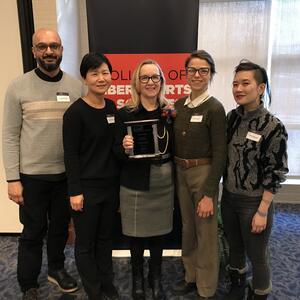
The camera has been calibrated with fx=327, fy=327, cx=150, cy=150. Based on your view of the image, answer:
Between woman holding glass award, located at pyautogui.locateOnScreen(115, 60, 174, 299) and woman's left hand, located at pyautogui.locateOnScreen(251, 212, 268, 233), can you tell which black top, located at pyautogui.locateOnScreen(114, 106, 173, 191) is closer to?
woman holding glass award, located at pyautogui.locateOnScreen(115, 60, 174, 299)

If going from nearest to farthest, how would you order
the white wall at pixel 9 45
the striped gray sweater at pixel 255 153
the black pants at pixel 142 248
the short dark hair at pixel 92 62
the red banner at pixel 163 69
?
the striped gray sweater at pixel 255 153, the short dark hair at pixel 92 62, the black pants at pixel 142 248, the red banner at pixel 163 69, the white wall at pixel 9 45

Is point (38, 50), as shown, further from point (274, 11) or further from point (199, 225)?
point (274, 11)

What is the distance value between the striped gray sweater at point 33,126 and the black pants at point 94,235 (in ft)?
0.99

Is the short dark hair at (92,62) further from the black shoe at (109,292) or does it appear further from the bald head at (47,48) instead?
the black shoe at (109,292)

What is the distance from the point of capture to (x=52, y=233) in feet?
6.98

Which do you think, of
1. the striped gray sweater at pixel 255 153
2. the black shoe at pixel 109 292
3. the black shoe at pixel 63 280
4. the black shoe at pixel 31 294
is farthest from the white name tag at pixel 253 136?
the black shoe at pixel 31 294

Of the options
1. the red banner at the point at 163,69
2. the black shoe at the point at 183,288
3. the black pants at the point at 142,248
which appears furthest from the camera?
the red banner at the point at 163,69

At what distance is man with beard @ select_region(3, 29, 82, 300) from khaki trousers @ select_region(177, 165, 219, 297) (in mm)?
735

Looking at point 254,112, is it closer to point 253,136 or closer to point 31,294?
point 253,136

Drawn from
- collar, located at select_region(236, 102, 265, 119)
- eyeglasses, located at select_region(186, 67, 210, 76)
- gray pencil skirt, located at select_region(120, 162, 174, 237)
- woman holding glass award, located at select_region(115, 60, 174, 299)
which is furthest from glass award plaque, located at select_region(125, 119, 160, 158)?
collar, located at select_region(236, 102, 265, 119)

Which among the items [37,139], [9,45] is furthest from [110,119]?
[9,45]

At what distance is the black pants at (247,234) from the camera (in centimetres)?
174

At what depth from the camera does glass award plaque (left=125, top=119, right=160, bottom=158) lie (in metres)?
1.78

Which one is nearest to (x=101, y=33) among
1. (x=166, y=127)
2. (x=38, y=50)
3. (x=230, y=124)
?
(x=38, y=50)
